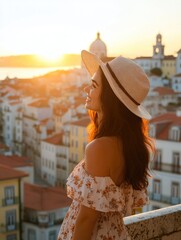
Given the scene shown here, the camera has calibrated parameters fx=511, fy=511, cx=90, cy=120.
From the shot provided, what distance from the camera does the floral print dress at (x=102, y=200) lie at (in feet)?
5.87

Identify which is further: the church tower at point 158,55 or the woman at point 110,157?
the church tower at point 158,55

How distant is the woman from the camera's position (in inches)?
70.4

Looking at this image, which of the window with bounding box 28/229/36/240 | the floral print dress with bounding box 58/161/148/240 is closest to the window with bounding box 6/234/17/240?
the window with bounding box 28/229/36/240

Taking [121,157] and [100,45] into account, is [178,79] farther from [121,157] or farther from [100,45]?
[121,157]

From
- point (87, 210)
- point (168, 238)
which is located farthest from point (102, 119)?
point (168, 238)

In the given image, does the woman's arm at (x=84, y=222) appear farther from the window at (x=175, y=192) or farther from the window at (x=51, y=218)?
the window at (x=51, y=218)

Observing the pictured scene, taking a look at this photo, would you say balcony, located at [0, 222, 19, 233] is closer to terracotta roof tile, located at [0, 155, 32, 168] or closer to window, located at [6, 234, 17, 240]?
window, located at [6, 234, 17, 240]

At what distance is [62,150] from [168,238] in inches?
1173

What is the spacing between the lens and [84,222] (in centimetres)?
180

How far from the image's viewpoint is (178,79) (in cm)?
6025

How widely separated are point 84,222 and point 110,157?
9.8 inches

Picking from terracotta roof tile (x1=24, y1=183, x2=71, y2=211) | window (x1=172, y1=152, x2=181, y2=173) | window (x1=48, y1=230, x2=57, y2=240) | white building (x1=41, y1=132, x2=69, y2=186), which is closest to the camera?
window (x1=172, y1=152, x2=181, y2=173)

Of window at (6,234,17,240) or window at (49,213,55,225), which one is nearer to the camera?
window at (6,234,17,240)

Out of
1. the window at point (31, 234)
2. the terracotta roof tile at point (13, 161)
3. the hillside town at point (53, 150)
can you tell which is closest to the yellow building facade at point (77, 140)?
the hillside town at point (53, 150)
